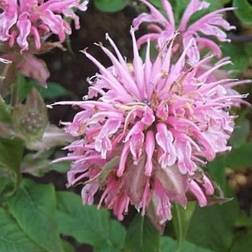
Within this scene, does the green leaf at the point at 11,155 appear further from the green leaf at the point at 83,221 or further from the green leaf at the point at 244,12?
the green leaf at the point at 244,12

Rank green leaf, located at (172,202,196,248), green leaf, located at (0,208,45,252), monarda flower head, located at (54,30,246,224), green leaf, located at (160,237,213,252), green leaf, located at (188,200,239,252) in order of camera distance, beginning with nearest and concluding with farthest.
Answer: monarda flower head, located at (54,30,246,224), green leaf, located at (172,202,196,248), green leaf, located at (0,208,45,252), green leaf, located at (160,237,213,252), green leaf, located at (188,200,239,252)

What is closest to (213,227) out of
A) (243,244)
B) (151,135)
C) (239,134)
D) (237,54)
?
(243,244)

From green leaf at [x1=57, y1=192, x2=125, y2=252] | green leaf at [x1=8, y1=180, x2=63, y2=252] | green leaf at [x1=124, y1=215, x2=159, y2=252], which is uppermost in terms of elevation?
green leaf at [x1=124, y1=215, x2=159, y2=252]

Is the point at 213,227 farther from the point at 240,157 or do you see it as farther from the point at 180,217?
the point at 180,217

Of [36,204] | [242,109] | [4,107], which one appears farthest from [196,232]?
[4,107]

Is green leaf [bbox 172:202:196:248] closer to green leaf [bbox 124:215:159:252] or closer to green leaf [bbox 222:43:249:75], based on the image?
green leaf [bbox 124:215:159:252]

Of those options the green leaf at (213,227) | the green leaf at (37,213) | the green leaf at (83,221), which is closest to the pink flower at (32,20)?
the green leaf at (37,213)

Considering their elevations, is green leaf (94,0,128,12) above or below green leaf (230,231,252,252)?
above

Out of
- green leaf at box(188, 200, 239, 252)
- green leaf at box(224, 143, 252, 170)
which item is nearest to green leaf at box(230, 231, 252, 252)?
green leaf at box(188, 200, 239, 252)
